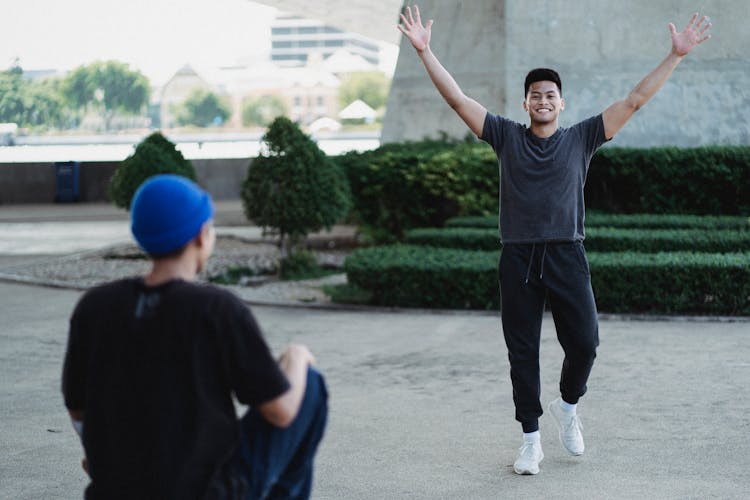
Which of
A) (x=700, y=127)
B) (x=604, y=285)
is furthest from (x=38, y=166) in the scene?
(x=604, y=285)

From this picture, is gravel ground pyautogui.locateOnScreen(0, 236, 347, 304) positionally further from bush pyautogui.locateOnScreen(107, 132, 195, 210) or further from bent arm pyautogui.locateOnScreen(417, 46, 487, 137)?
bent arm pyautogui.locateOnScreen(417, 46, 487, 137)

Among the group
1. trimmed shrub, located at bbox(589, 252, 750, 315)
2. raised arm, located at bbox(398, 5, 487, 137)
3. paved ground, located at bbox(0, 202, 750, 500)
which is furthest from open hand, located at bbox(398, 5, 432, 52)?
trimmed shrub, located at bbox(589, 252, 750, 315)

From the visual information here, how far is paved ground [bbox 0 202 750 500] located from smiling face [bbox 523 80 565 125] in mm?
1549

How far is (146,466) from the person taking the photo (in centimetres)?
271

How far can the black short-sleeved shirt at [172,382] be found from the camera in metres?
2.66

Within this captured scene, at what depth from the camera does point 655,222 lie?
1199 centimetres

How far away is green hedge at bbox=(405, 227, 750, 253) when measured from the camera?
10562mm

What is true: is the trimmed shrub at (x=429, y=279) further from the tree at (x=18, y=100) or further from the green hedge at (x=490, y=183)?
the tree at (x=18, y=100)

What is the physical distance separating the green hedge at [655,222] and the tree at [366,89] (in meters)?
115

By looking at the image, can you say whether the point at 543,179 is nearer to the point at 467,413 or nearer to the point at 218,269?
the point at 467,413

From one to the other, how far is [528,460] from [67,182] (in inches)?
808

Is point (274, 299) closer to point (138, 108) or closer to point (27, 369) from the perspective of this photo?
point (27, 369)

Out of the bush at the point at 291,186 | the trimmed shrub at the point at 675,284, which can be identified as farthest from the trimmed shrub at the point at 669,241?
the bush at the point at 291,186

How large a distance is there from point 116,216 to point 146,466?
18855 mm
